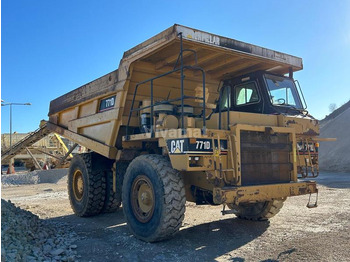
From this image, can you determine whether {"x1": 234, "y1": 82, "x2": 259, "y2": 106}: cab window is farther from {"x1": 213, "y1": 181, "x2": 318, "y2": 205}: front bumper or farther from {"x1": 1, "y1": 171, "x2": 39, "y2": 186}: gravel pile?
{"x1": 1, "y1": 171, "x2": 39, "y2": 186}: gravel pile

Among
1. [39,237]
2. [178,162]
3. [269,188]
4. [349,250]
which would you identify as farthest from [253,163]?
[39,237]

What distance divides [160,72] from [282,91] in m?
2.42

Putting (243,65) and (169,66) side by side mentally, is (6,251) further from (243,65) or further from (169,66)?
(243,65)

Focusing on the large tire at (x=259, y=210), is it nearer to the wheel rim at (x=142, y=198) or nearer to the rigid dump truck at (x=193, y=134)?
the rigid dump truck at (x=193, y=134)

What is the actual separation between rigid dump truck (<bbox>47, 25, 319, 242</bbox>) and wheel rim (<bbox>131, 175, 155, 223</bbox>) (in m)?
0.02

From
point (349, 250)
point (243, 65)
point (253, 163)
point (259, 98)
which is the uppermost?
point (243, 65)

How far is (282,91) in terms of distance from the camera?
6625mm

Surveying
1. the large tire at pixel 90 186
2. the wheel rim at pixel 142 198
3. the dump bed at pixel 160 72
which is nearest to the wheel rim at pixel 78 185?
the large tire at pixel 90 186

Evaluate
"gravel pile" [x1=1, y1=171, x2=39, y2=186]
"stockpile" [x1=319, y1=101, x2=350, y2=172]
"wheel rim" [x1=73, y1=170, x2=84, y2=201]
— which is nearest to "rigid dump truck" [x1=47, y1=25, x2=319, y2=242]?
"wheel rim" [x1=73, y1=170, x2=84, y2=201]

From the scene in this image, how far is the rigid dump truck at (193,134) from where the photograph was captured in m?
5.03

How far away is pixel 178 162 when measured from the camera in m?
4.98

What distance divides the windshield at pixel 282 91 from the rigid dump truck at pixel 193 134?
0.02m

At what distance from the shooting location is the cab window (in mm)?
6574

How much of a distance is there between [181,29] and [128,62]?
169cm
